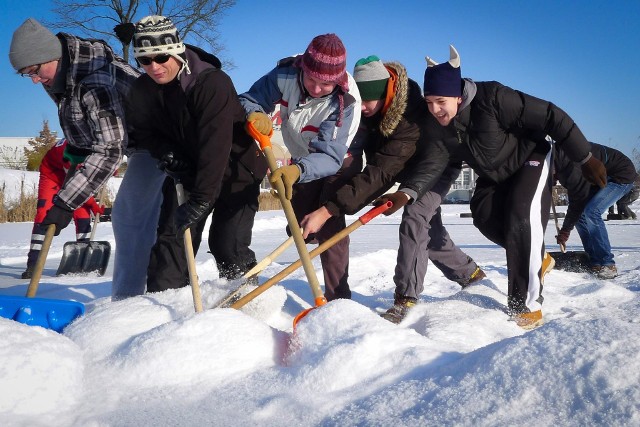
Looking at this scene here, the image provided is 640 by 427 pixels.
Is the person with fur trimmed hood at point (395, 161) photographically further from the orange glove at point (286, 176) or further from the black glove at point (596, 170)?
the black glove at point (596, 170)

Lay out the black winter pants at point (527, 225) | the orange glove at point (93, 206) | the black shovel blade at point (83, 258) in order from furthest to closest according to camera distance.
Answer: the orange glove at point (93, 206)
the black shovel blade at point (83, 258)
the black winter pants at point (527, 225)

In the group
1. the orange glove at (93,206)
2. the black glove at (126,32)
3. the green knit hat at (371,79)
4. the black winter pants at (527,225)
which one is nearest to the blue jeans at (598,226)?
the black winter pants at (527,225)

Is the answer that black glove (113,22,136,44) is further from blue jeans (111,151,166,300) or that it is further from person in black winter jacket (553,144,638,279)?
person in black winter jacket (553,144,638,279)

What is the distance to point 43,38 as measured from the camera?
2.44 meters

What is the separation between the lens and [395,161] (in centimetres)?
286

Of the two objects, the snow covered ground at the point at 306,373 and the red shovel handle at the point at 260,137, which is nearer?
the snow covered ground at the point at 306,373

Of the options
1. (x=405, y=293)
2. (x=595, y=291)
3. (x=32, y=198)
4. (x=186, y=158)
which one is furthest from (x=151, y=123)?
(x=32, y=198)

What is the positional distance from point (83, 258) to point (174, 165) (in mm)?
2774

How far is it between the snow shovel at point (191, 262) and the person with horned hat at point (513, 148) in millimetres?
1296

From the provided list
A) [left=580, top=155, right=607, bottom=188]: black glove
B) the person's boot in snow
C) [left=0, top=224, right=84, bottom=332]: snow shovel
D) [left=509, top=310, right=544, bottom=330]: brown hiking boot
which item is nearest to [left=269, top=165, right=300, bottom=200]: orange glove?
[left=0, top=224, right=84, bottom=332]: snow shovel

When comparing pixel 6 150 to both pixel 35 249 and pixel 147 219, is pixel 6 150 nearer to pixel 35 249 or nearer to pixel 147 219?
pixel 35 249

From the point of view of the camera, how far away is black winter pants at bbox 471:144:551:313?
2.89m

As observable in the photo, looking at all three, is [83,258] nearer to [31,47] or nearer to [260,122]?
[31,47]

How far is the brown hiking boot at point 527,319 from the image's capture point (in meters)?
2.83
